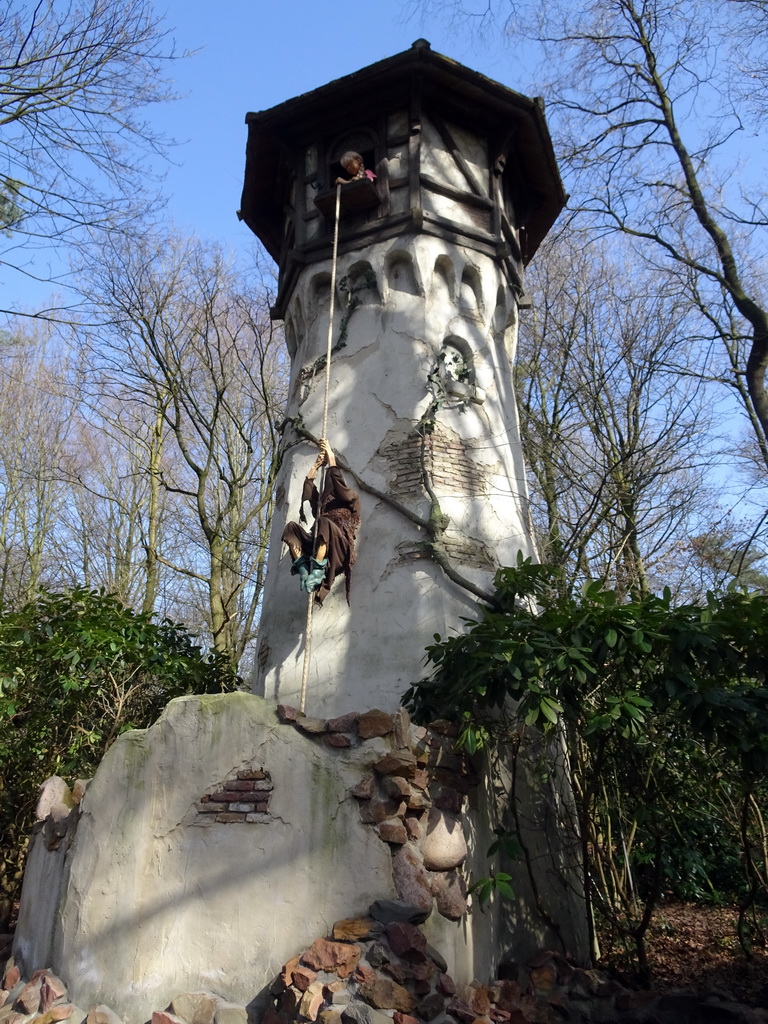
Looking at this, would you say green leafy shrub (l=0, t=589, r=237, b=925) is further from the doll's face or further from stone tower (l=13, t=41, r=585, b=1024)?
the doll's face

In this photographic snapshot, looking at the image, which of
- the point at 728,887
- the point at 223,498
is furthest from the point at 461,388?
the point at 223,498

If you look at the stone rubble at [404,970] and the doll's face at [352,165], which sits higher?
the doll's face at [352,165]

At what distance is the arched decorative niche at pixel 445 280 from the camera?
814 centimetres

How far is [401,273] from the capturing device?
26.8ft

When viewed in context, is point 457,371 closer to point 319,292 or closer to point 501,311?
point 501,311

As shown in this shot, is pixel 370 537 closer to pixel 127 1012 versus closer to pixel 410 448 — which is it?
pixel 410 448

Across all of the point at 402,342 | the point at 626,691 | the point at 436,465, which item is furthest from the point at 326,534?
the point at 626,691

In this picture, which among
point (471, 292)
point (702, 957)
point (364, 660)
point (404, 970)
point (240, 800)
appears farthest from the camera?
point (471, 292)

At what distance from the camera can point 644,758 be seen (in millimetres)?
5957

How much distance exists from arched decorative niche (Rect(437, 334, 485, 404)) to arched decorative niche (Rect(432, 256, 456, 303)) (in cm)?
50

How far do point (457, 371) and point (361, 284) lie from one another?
4.64ft

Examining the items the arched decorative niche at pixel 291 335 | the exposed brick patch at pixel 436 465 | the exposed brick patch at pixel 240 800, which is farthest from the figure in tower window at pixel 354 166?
the exposed brick patch at pixel 240 800

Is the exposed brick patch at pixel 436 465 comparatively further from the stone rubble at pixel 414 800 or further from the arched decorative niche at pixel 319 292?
the stone rubble at pixel 414 800

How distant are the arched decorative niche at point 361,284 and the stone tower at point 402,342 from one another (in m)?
0.01
